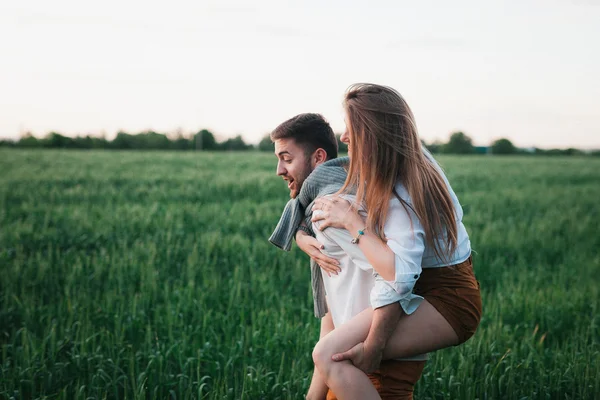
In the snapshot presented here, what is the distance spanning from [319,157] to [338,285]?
2.15 ft

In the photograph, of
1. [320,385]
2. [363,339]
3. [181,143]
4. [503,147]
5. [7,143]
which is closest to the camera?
[363,339]

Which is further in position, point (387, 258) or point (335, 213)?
point (335, 213)

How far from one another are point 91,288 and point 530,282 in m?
4.32

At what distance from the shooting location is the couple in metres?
1.92

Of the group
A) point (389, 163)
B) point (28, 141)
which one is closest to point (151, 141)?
point (28, 141)

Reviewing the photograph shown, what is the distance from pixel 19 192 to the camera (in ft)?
33.6

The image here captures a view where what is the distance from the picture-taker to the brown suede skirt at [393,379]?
2070 millimetres

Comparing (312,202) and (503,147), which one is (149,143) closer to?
(503,147)

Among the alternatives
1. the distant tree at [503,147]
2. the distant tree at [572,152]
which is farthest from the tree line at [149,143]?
the distant tree at [572,152]

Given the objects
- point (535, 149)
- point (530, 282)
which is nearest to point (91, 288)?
point (530, 282)

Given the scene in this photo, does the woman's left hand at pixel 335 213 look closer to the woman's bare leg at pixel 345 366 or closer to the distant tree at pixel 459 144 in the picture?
the woman's bare leg at pixel 345 366

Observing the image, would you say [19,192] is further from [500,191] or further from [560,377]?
[500,191]

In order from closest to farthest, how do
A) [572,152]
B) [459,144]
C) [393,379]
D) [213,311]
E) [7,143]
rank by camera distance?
[393,379] < [213,311] < [7,143] < [459,144] < [572,152]

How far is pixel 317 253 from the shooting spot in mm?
2268
